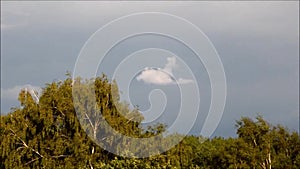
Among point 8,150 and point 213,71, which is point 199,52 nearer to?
point 213,71

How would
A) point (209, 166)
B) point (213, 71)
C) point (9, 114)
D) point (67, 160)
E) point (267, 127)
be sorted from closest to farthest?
point (213, 71) → point (67, 160) → point (9, 114) → point (267, 127) → point (209, 166)

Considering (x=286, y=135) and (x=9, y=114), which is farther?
(x=286, y=135)

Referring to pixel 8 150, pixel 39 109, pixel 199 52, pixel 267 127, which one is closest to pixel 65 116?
pixel 39 109

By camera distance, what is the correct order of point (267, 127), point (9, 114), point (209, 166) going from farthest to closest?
point (209, 166), point (267, 127), point (9, 114)

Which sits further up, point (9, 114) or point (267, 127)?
point (267, 127)

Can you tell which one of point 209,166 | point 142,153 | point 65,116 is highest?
point 209,166

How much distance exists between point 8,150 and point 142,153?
9986mm

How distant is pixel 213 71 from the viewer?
109 feet

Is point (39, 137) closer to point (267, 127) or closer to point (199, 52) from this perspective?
point (199, 52)

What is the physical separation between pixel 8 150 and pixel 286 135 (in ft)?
108

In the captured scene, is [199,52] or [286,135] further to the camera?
[286,135]

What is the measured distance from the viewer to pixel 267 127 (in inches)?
2367

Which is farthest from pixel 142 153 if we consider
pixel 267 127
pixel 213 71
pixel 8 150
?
pixel 267 127

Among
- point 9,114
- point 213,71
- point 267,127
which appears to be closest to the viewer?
point 213,71
